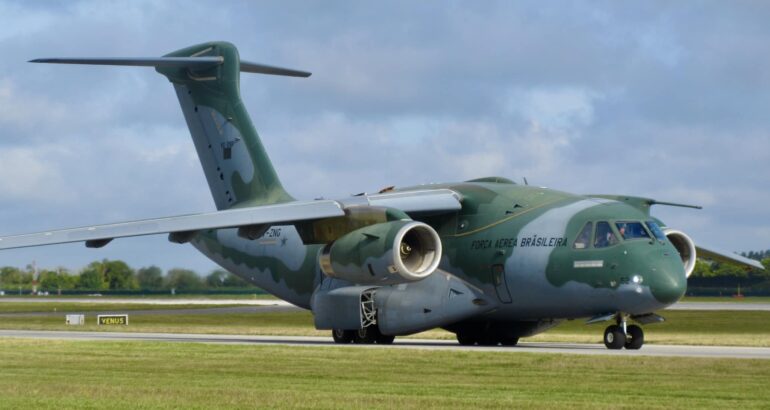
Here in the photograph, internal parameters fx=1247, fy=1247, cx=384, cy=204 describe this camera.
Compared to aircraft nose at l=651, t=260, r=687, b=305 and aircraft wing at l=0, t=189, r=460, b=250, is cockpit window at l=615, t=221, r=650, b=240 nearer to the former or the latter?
aircraft nose at l=651, t=260, r=687, b=305

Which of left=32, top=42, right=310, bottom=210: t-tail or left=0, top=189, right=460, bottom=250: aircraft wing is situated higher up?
left=32, top=42, right=310, bottom=210: t-tail

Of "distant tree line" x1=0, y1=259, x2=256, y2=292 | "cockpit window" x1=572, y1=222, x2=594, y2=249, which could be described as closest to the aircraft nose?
"cockpit window" x1=572, y1=222, x2=594, y2=249

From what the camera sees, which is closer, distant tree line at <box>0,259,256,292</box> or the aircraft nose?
the aircraft nose

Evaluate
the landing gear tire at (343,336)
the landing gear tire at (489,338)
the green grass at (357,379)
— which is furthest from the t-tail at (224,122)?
the green grass at (357,379)

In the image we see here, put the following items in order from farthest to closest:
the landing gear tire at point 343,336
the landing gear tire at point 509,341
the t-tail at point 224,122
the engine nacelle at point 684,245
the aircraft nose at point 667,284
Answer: the t-tail at point 224,122 → the landing gear tire at point 509,341 → the landing gear tire at point 343,336 → the engine nacelle at point 684,245 → the aircraft nose at point 667,284

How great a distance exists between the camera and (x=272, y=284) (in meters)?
32.3

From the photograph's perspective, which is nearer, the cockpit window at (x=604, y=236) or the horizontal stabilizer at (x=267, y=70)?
the cockpit window at (x=604, y=236)

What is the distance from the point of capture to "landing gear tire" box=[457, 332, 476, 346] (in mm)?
29844

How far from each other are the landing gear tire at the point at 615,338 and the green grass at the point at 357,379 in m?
3.75

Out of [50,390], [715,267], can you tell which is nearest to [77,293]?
[715,267]

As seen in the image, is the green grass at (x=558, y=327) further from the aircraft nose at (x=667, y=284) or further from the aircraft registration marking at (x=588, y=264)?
the aircraft registration marking at (x=588, y=264)

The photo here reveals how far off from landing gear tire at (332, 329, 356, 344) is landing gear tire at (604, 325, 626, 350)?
6.29 m

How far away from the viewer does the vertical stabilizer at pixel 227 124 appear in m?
32.7

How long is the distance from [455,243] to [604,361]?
791 cm
